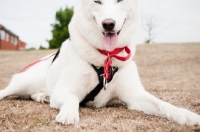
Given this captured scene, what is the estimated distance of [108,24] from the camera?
2.55 m

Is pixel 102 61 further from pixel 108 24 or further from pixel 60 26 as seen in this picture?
pixel 60 26

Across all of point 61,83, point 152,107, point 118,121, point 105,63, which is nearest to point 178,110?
point 152,107

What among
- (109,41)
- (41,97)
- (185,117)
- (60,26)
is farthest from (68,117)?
(60,26)

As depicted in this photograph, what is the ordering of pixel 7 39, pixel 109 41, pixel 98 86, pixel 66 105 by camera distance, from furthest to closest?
1. pixel 7 39
2. pixel 98 86
3. pixel 109 41
4. pixel 66 105

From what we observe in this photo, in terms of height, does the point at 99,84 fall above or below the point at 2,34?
below

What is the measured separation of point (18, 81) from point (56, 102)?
4.51 feet

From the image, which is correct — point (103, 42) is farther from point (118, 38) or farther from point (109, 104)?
point (109, 104)

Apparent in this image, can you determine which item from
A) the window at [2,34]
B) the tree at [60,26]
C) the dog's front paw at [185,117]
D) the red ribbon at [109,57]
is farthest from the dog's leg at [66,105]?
the window at [2,34]

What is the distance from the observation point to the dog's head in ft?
8.70

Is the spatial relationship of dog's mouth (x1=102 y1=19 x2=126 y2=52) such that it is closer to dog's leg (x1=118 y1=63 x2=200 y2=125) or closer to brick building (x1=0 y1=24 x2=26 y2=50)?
dog's leg (x1=118 y1=63 x2=200 y2=125)

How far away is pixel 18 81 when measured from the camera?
3918 mm

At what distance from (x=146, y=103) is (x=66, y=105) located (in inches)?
37.5

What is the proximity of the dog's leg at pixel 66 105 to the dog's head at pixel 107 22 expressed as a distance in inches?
27.8

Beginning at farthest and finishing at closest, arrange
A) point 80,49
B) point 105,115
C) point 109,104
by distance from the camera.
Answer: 1. point 109,104
2. point 80,49
3. point 105,115
